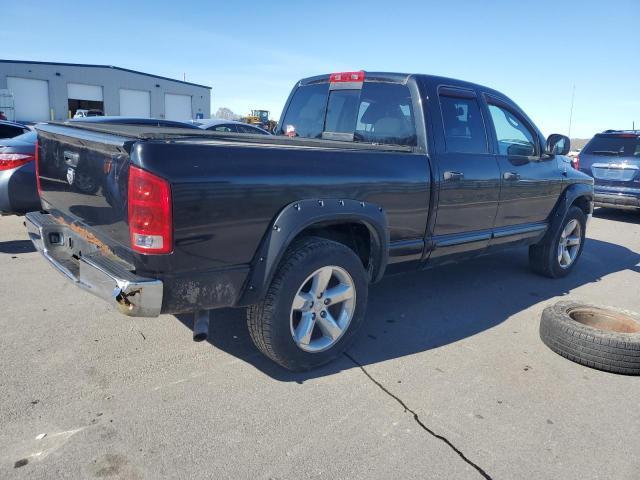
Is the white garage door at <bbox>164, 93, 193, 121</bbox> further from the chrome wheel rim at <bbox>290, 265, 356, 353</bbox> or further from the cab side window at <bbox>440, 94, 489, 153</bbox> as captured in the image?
the chrome wheel rim at <bbox>290, 265, 356, 353</bbox>

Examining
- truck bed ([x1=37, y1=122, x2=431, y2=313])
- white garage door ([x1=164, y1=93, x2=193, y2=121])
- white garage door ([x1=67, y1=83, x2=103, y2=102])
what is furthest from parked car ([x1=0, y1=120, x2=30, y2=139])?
white garage door ([x1=164, y1=93, x2=193, y2=121])

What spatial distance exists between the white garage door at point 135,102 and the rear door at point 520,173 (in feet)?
127

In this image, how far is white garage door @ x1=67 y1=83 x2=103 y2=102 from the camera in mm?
36188

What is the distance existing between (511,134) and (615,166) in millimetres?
6546

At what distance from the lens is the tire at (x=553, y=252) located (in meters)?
5.45

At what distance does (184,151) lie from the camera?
7.86 ft

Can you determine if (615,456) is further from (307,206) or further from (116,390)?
(116,390)

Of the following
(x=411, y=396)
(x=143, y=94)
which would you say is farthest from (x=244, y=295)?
(x=143, y=94)

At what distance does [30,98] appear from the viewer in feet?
112

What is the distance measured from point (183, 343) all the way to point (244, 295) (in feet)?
3.28

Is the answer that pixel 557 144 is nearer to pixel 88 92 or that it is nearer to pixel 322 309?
pixel 322 309

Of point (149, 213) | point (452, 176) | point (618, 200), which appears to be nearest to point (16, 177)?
point (149, 213)

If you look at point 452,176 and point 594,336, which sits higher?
point 452,176

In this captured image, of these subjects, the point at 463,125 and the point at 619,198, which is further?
the point at 619,198
